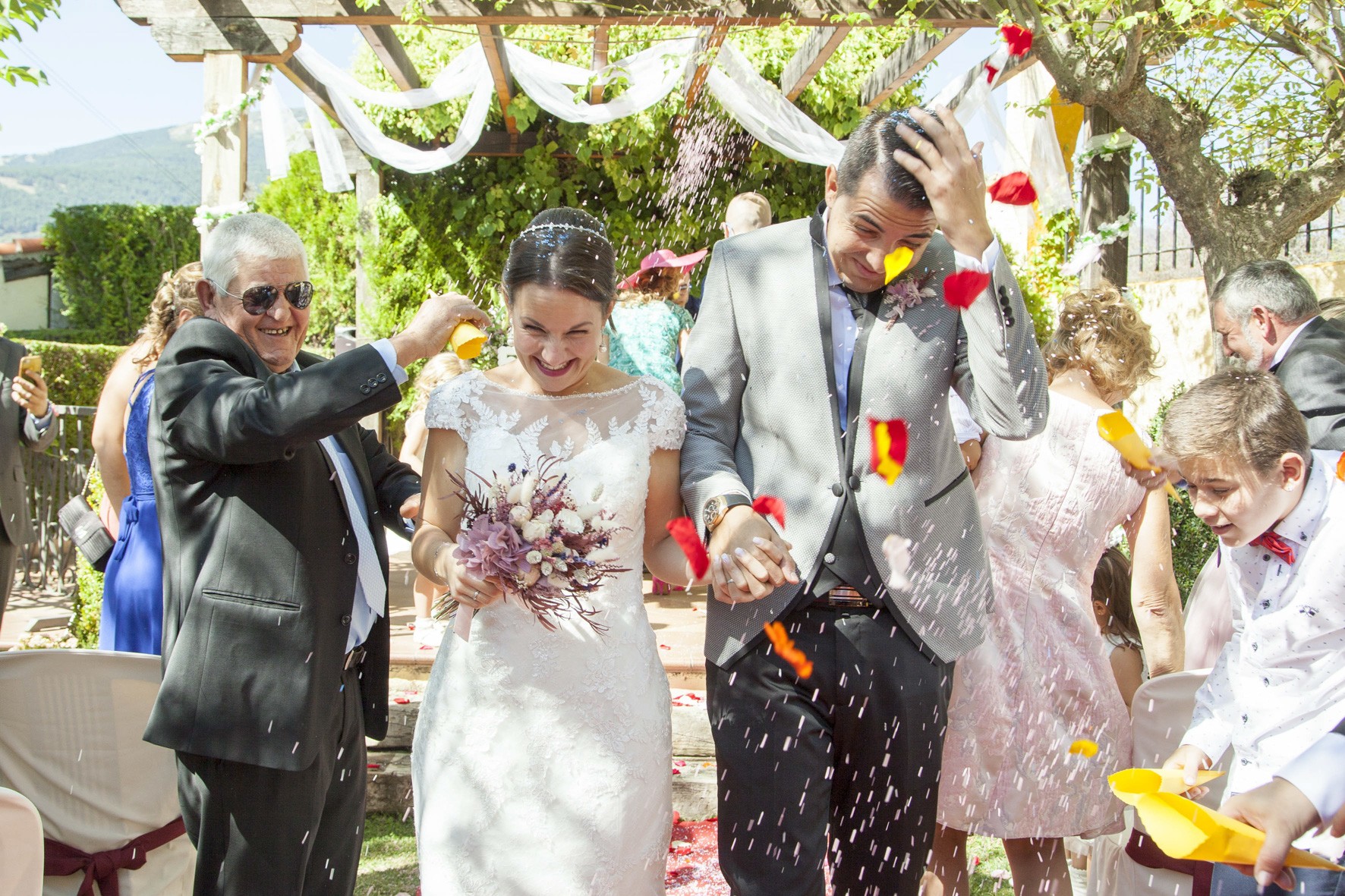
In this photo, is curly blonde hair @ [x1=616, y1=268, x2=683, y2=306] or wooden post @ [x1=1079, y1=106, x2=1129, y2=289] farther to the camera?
wooden post @ [x1=1079, y1=106, x2=1129, y2=289]

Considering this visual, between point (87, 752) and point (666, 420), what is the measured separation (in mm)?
1713

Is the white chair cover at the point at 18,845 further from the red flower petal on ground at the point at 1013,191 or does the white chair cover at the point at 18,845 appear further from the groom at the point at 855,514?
the red flower petal on ground at the point at 1013,191

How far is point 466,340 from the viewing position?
8.79 ft

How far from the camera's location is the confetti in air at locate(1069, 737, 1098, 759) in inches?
120

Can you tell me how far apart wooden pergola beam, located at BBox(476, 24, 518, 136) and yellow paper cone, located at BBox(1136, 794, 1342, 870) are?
674 cm

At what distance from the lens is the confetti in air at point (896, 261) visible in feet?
7.83

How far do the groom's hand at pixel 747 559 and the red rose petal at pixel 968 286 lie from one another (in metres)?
0.65

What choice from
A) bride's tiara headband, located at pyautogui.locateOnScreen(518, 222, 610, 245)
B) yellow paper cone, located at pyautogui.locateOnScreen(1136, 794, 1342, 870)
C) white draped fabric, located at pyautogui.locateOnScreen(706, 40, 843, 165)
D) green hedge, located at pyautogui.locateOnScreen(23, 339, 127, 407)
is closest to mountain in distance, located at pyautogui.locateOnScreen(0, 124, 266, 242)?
green hedge, located at pyautogui.locateOnScreen(23, 339, 127, 407)

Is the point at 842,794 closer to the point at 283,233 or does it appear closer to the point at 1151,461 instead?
the point at 1151,461

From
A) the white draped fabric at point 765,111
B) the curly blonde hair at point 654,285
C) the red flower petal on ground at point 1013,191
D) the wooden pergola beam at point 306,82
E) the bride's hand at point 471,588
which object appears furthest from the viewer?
the wooden pergola beam at point 306,82

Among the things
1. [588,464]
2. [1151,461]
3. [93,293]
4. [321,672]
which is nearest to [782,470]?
[588,464]

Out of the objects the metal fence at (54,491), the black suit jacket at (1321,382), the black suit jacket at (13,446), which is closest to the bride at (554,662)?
the black suit jacket at (1321,382)

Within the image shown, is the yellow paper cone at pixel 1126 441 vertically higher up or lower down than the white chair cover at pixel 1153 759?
higher up

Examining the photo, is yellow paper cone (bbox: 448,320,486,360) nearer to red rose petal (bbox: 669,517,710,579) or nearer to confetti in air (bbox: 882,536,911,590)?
red rose petal (bbox: 669,517,710,579)
